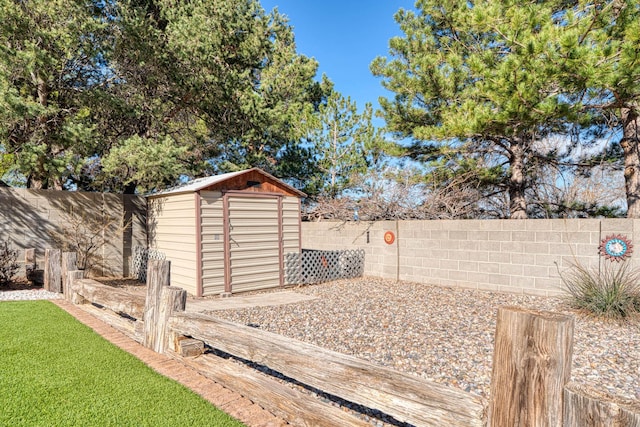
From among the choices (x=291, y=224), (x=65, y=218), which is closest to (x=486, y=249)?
(x=291, y=224)

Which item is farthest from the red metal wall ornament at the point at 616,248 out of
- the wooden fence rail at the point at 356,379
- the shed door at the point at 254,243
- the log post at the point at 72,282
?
the log post at the point at 72,282

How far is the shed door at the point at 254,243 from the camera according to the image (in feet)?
26.8

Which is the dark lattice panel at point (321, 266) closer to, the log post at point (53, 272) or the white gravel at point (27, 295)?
the log post at point (53, 272)

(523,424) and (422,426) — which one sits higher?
(523,424)

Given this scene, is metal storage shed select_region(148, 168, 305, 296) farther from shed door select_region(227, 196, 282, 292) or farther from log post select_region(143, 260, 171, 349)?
log post select_region(143, 260, 171, 349)

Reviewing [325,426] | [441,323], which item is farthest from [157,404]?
[441,323]

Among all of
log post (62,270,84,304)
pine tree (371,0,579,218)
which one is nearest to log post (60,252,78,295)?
log post (62,270,84,304)

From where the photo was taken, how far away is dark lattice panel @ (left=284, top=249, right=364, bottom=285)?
30.2 ft

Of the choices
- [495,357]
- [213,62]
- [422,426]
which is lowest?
[422,426]

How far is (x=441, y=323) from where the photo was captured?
→ 5406 millimetres

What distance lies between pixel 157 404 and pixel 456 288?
696cm

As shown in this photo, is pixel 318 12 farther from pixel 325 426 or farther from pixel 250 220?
pixel 325 426

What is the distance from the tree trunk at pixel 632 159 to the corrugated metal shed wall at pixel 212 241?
29.9 feet

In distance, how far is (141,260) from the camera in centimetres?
966
